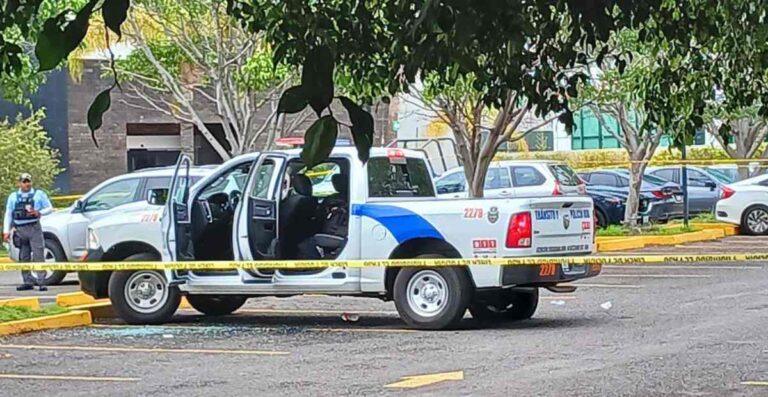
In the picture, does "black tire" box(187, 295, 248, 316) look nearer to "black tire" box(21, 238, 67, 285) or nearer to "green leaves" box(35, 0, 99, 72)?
"black tire" box(21, 238, 67, 285)

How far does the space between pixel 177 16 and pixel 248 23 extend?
1603 centimetres

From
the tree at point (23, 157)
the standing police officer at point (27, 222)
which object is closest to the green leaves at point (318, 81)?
the standing police officer at point (27, 222)

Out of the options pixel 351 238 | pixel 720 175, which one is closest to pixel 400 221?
pixel 351 238

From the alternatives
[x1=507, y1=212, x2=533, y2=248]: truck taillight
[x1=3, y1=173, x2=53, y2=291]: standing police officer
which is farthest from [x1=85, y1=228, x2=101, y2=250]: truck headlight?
[x1=507, y1=212, x2=533, y2=248]: truck taillight

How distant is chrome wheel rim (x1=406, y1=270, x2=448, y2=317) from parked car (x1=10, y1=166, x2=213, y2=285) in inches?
283

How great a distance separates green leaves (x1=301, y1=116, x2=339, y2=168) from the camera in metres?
3.07

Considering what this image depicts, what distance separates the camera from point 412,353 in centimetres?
1126

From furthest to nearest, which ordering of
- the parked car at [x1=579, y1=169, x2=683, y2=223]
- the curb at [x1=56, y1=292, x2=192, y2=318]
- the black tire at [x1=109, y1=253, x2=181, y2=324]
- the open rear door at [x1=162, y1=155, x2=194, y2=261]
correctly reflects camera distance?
the parked car at [x1=579, y1=169, x2=683, y2=223], the curb at [x1=56, y1=292, x2=192, y2=318], the black tire at [x1=109, y1=253, x2=181, y2=324], the open rear door at [x1=162, y1=155, x2=194, y2=261]

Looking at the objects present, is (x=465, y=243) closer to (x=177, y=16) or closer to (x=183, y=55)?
(x=177, y=16)

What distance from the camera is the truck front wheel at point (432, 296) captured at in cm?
1259

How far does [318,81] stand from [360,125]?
0.52 feet

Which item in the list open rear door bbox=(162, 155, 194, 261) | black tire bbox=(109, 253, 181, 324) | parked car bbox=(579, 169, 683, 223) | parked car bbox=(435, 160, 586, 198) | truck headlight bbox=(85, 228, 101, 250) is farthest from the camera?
parked car bbox=(579, 169, 683, 223)

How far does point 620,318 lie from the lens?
1374 centimetres

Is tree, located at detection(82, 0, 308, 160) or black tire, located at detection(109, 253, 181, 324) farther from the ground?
tree, located at detection(82, 0, 308, 160)
